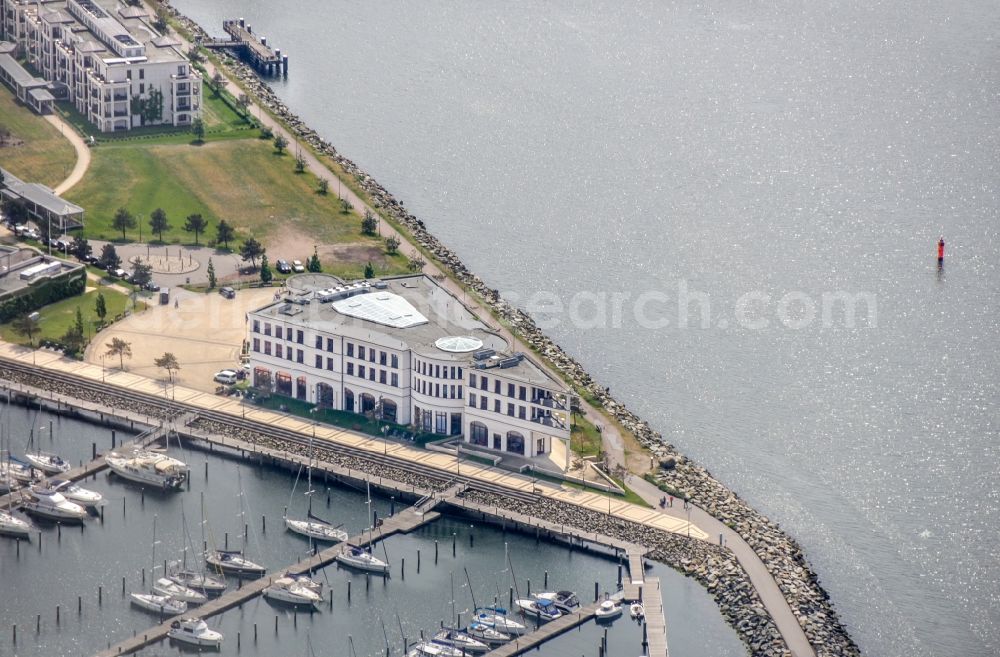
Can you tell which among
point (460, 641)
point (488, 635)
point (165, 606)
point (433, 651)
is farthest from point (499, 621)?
point (165, 606)

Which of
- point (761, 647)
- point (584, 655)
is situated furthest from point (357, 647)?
point (761, 647)

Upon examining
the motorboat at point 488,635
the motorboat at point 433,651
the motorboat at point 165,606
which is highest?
the motorboat at point 165,606

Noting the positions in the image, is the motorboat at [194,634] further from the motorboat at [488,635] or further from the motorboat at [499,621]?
the motorboat at [499,621]

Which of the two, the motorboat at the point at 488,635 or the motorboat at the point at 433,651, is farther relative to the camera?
the motorboat at the point at 488,635

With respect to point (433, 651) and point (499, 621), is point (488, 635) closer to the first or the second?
point (499, 621)

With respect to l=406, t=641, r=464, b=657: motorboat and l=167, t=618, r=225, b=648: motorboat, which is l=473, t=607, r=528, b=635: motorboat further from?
l=167, t=618, r=225, b=648: motorboat

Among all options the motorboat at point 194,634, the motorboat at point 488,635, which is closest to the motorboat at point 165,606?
the motorboat at point 194,634
